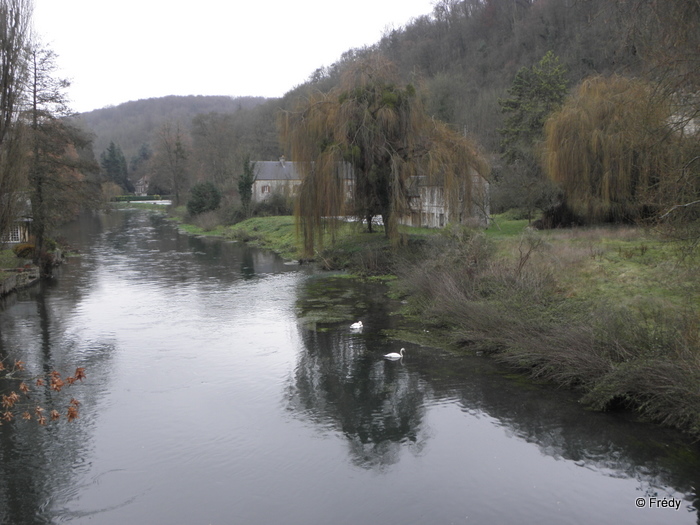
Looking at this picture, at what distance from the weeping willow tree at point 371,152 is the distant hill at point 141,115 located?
9462 centimetres

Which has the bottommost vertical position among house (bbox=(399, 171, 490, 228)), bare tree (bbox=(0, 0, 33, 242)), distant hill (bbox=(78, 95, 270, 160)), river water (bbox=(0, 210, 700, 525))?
river water (bbox=(0, 210, 700, 525))

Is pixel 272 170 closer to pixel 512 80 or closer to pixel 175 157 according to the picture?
pixel 175 157

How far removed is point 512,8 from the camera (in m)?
67.4

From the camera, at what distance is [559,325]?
12.8 m

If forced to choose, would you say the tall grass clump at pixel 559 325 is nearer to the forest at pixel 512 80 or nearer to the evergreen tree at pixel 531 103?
the forest at pixel 512 80

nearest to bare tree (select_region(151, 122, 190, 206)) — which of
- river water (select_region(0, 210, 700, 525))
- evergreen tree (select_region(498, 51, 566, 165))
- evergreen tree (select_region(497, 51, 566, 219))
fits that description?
evergreen tree (select_region(497, 51, 566, 219))

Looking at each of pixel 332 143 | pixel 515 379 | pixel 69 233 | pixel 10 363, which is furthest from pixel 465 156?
pixel 69 233

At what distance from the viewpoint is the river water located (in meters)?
8.05

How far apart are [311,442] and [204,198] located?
4742 centimetres

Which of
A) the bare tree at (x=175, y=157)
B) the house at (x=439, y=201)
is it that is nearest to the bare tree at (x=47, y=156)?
the house at (x=439, y=201)

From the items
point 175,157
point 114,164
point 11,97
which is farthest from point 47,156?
point 114,164

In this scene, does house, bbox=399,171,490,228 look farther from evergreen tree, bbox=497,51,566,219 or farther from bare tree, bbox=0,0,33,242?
bare tree, bbox=0,0,33,242

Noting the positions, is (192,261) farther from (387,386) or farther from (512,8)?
(512,8)

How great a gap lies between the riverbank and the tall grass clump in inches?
1.0
